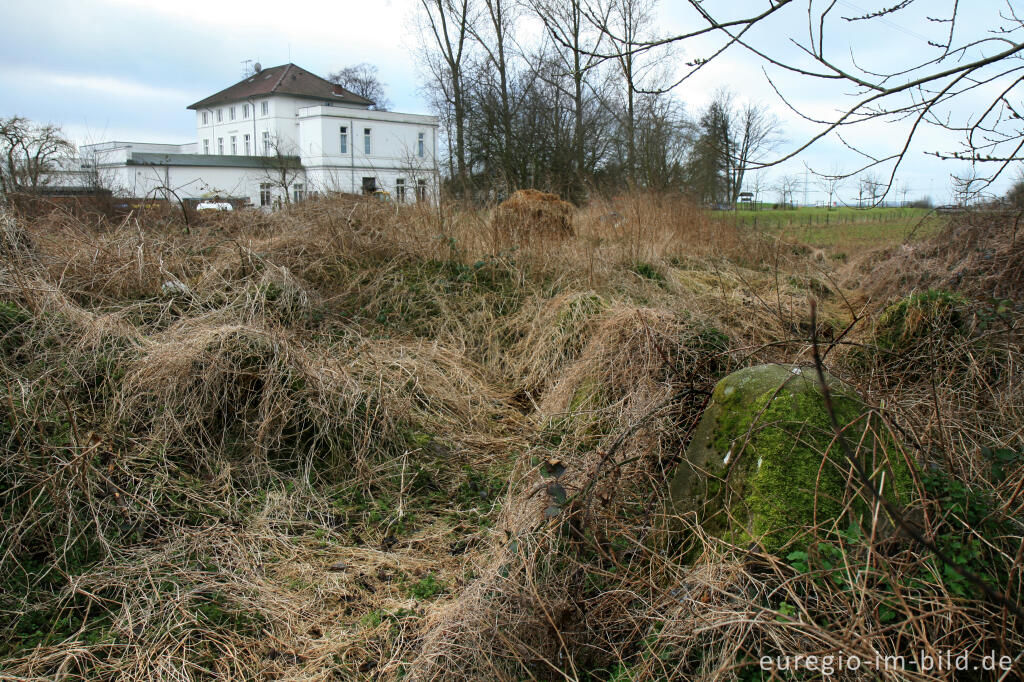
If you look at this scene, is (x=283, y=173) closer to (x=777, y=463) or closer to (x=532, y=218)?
(x=532, y=218)

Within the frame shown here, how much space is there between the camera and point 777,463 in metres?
2.36

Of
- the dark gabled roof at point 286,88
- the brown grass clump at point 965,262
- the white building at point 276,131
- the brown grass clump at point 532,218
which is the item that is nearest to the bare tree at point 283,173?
the brown grass clump at point 532,218

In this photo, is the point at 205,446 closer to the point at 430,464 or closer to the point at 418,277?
the point at 430,464

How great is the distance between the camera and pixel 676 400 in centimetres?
325

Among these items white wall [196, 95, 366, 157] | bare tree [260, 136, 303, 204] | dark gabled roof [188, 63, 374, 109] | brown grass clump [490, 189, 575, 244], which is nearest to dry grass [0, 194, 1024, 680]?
brown grass clump [490, 189, 575, 244]

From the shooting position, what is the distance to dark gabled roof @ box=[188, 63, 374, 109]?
49.0 m

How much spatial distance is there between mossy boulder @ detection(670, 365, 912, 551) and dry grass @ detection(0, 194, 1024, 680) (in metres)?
0.11

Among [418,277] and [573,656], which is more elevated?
[418,277]

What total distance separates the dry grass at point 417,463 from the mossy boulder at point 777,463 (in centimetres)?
11

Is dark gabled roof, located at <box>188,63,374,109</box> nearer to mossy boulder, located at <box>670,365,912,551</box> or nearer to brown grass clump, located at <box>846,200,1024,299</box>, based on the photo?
brown grass clump, located at <box>846,200,1024,299</box>

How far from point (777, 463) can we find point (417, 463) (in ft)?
7.83

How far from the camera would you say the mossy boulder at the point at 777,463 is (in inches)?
87.7

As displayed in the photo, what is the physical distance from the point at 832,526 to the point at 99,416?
388 cm

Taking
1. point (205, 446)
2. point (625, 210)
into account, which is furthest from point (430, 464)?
point (625, 210)
